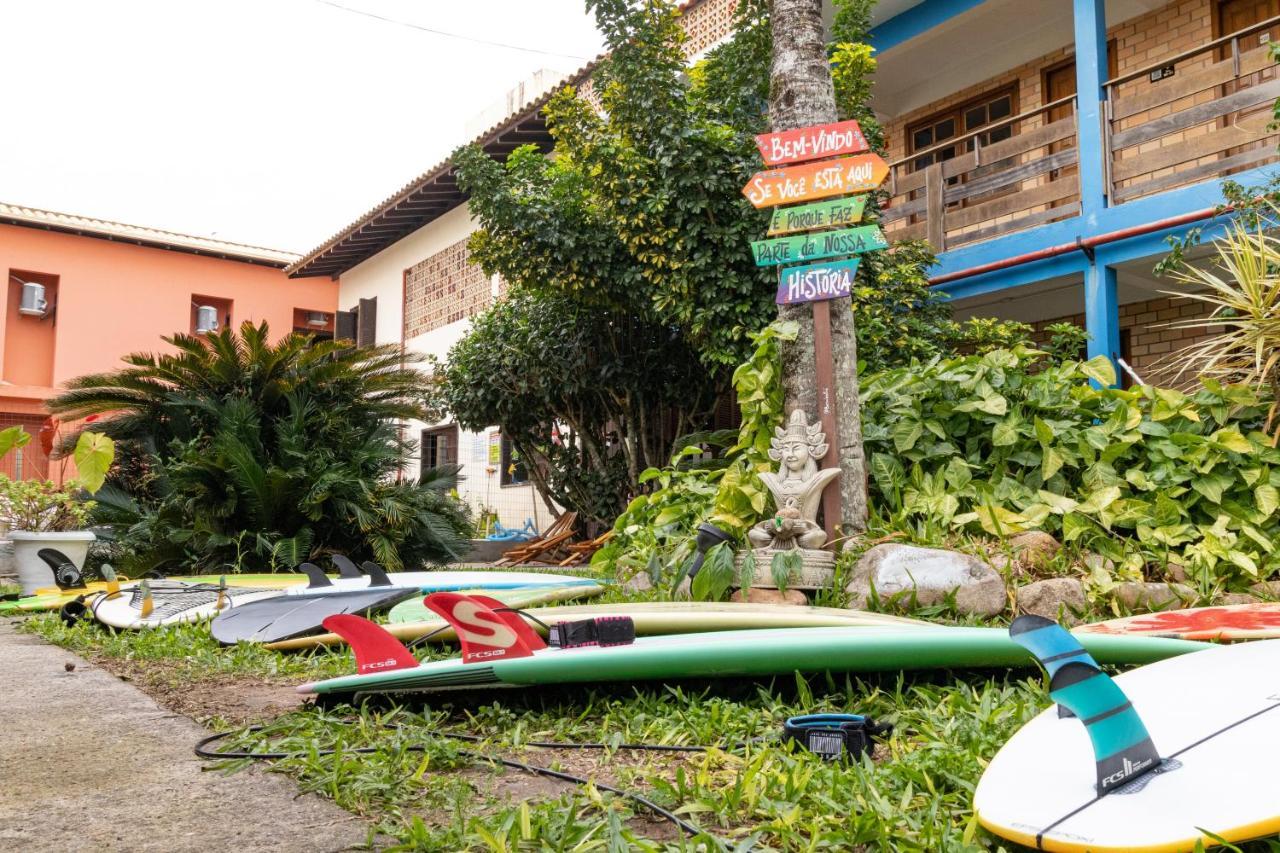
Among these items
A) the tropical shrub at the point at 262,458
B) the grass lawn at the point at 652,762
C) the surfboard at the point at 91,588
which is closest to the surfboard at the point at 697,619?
the grass lawn at the point at 652,762

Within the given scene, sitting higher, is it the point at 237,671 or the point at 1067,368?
the point at 1067,368

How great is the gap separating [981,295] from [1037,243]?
963 millimetres

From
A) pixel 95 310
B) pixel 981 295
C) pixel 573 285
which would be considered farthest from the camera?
pixel 95 310

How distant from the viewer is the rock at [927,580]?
151 inches

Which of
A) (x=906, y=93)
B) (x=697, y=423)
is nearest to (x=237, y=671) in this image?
(x=697, y=423)

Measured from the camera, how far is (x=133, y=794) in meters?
1.95

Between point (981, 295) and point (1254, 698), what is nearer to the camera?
point (1254, 698)

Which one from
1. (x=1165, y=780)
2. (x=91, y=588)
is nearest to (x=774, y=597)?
(x=1165, y=780)

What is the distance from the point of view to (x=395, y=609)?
14.0 feet

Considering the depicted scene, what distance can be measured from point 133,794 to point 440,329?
545 inches

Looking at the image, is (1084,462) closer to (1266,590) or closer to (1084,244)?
(1266,590)

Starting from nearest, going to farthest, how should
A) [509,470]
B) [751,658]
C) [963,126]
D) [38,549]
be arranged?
[751,658]
[38,549]
[963,126]
[509,470]

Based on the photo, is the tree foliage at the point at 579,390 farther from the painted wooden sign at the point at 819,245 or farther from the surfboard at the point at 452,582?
the painted wooden sign at the point at 819,245

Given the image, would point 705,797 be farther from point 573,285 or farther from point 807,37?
point 573,285
